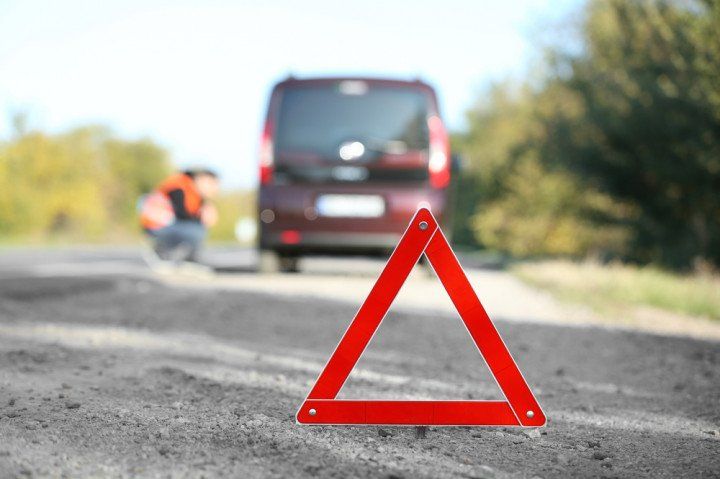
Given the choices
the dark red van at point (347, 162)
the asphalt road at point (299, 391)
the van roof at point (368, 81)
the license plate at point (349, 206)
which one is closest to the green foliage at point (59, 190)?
the dark red van at point (347, 162)

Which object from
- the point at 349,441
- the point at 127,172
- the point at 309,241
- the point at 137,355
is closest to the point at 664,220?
the point at 309,241

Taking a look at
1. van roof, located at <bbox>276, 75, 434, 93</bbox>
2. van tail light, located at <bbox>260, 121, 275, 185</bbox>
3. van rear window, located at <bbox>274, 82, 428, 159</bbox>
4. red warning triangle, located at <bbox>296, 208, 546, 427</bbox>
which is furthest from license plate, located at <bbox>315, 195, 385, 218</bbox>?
red warning triangle, located at <bbox>296, 208, 546, 427</bbox>

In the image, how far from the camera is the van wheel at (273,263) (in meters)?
10.9

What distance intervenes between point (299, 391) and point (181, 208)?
7565 millimetres

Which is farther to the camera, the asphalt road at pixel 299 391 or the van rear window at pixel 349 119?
the van rear window at pixel 349 119

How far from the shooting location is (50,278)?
10.3 meters

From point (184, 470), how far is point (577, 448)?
4.80ft

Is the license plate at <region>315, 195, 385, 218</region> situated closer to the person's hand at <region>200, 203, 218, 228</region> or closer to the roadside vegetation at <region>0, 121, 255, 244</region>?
the person's hand at <region>200, 203, 218, 228</region>

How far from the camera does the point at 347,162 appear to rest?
32.2 ft

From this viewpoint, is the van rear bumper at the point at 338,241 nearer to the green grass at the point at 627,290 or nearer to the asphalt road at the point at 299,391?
the asphalt road at the point at 299,391

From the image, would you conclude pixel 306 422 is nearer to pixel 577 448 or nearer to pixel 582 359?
pixel 577 448

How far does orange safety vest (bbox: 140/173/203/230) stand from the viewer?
11109 millimetres

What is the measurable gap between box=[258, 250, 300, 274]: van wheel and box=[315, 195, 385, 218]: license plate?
3.59ft

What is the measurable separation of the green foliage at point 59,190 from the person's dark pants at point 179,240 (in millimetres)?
32855
